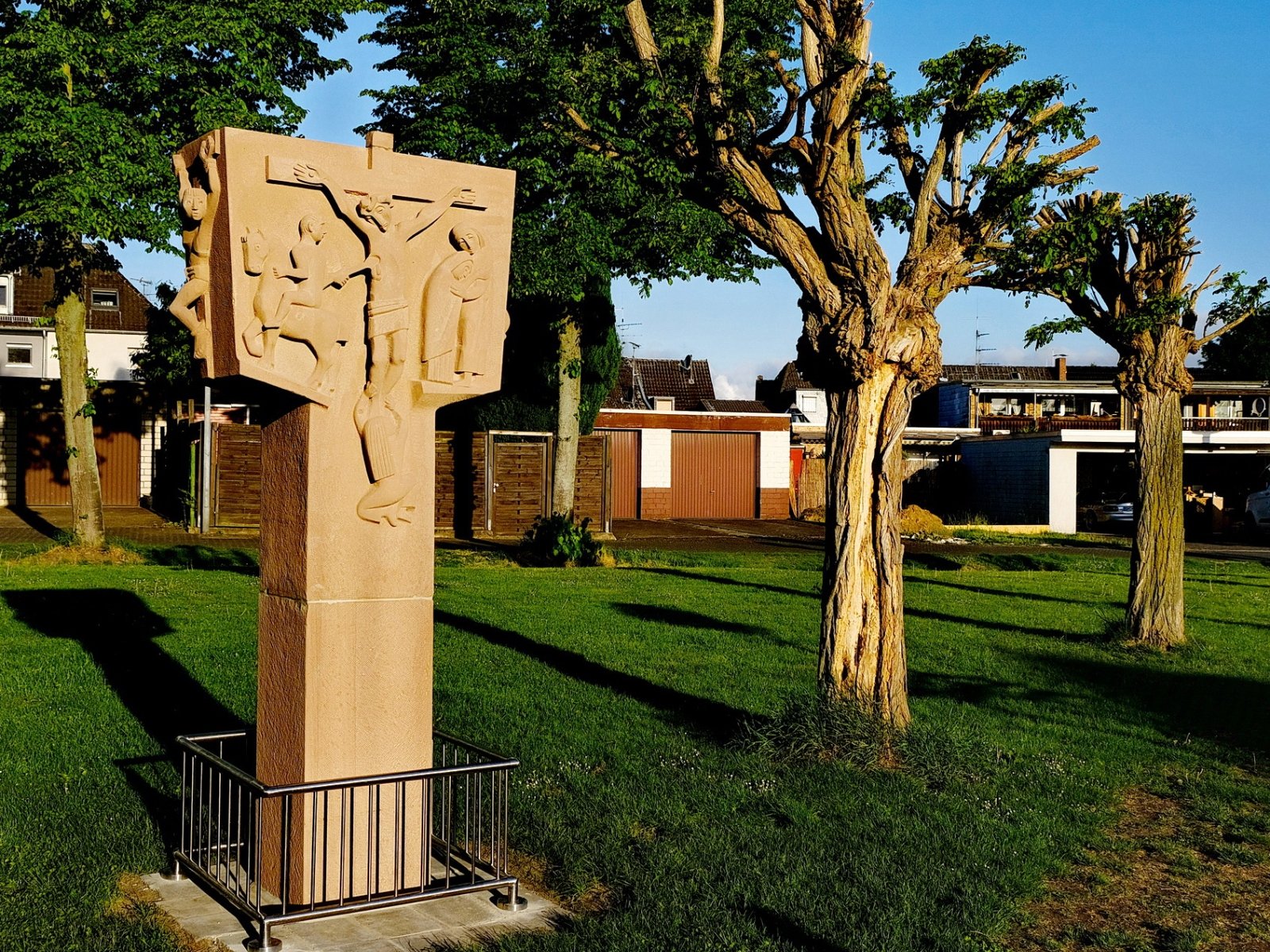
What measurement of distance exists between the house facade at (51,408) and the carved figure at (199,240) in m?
27.1

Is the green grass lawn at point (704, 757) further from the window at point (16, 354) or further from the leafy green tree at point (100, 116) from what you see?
the window at point (16, 354)

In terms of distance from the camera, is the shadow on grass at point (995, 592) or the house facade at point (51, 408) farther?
the house facade at point (51, 408)

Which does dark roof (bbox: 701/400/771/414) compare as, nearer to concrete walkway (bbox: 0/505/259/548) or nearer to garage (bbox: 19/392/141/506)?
garage (bbox: 19/392/141/506)

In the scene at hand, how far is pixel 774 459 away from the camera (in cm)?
3841

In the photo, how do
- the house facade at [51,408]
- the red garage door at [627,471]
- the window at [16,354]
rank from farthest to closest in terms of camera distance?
the red garage door at [627,471] → the window at [16,354] → the house facade at [51,408]

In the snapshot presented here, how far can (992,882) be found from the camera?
5805mm

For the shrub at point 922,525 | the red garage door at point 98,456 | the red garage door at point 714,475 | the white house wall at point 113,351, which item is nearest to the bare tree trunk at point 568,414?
the shrub at point 922,525

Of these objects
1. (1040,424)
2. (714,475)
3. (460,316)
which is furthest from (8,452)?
(1040,424)

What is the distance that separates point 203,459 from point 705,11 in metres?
11.8

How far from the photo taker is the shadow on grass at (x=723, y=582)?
17750mm

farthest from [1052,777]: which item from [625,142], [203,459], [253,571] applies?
[203,459]

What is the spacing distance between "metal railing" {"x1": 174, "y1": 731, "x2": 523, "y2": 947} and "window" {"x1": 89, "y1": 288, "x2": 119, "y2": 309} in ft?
109

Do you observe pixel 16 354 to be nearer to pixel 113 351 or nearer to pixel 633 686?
pixel 113 351

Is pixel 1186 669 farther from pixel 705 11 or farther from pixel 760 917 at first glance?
pixel 705 11
